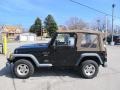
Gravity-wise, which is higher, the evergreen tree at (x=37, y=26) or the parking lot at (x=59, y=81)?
the evergreen tree at (x=37, y=26)

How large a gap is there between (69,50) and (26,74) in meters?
1.88

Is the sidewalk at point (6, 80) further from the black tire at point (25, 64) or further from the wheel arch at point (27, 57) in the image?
the wheel arch at point (27, 57)

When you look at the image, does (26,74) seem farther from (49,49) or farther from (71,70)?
(71,70)

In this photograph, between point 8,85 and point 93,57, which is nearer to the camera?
point 8,85

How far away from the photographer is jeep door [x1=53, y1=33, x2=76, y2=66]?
945 cm

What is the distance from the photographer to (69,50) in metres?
9.47

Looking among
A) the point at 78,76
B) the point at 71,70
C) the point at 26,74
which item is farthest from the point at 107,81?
the point at 26,74

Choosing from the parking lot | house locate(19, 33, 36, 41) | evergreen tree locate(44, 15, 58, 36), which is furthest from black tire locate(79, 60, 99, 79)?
evergreen tree locate(44, 15, 58, 36)

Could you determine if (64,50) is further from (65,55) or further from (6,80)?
(6,80)

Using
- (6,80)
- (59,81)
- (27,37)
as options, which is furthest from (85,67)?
(27,37)

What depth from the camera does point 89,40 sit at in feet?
31.6

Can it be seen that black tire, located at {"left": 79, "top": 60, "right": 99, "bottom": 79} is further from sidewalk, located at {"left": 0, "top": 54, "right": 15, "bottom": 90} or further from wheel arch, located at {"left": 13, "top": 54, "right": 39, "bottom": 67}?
sidewalk, located at {"left": 0, "top": 54, "right": 15, "bottom": 90}

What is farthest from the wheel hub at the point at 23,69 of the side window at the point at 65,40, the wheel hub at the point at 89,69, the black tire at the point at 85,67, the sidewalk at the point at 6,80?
the wheel hub at the point at 89,69

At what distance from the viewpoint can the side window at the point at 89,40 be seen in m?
9.59
